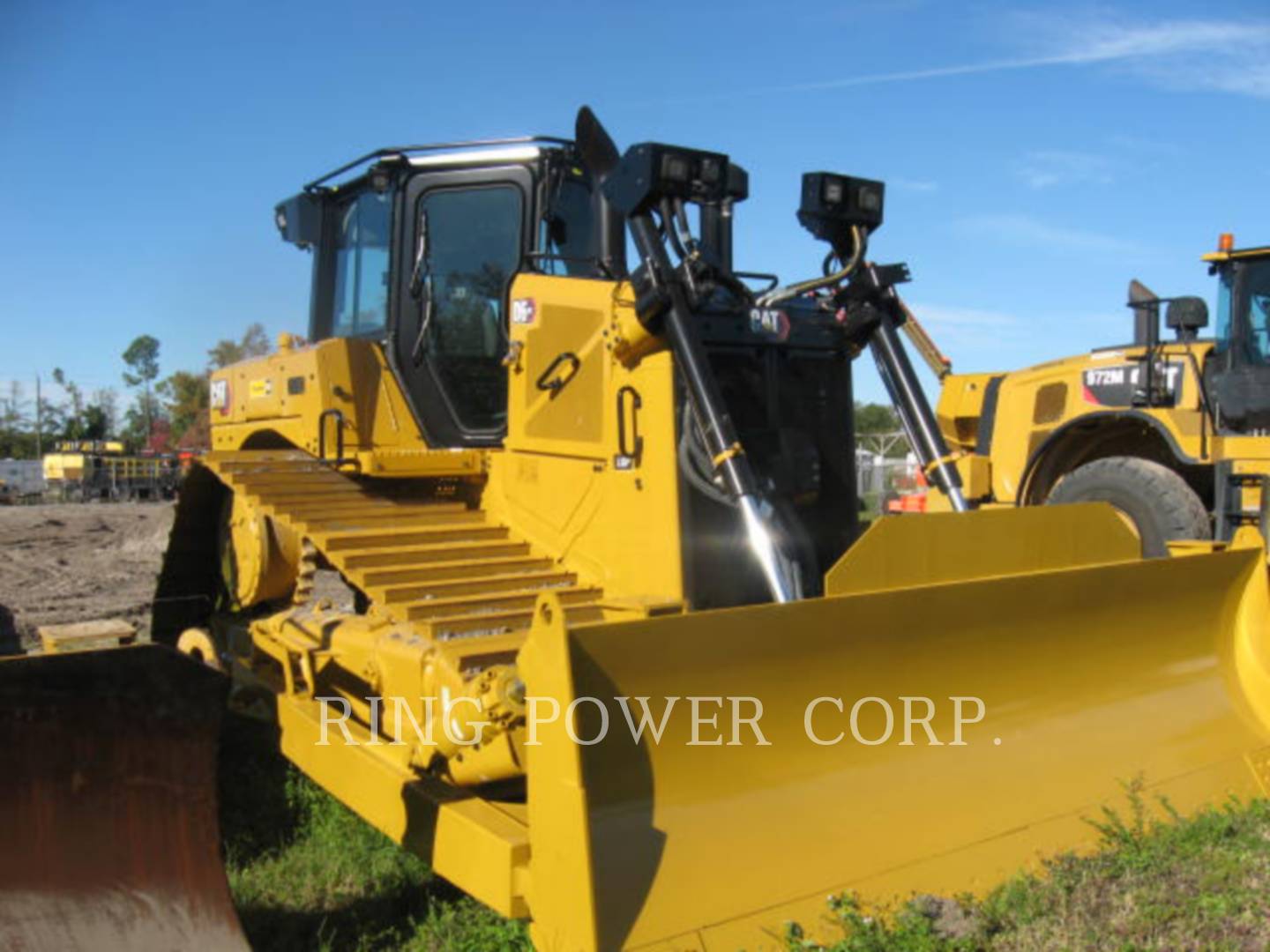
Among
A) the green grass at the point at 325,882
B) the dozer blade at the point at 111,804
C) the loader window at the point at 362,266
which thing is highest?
the loader window at the point at 362,266

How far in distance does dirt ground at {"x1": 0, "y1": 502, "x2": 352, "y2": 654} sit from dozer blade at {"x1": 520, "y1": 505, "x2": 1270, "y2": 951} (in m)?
2.70

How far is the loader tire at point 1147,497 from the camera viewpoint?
7973 mm

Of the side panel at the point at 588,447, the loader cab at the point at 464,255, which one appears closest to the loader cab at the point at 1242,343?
the loader cab at the point at 464,255

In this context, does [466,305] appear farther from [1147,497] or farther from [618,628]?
[1147,497]

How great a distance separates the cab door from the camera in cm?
541

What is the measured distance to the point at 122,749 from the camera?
11.1 ft

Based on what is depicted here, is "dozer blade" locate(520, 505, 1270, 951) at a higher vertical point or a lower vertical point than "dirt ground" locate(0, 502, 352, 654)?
higher

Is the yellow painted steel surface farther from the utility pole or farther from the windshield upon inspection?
the utility pole

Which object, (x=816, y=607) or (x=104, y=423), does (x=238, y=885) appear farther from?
(x=104, y=423)

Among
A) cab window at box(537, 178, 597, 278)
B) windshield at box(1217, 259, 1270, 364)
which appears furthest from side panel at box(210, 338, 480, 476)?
windshield at box(1217, 259, 1270, 364)

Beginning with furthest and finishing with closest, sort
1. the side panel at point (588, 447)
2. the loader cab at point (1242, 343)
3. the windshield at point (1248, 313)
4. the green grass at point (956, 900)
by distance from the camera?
1. the windshield at point (1248, 313)
2. the loader cab at point (1242, 343)
3. the side panel at point (588, 447)
4. the green grass at point (956, 900)

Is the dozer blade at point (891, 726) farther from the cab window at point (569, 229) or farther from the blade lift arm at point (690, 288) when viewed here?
the cab window at point (569, 229)

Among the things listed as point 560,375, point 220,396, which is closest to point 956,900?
point 560,375

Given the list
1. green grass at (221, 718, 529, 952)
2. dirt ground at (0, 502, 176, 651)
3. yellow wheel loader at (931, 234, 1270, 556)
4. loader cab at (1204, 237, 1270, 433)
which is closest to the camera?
green grass at (221, 718, 529, 952)
